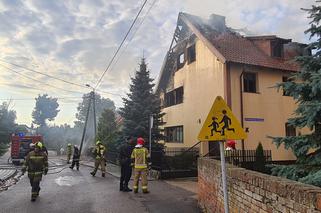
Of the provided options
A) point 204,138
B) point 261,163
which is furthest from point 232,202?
point 261,163

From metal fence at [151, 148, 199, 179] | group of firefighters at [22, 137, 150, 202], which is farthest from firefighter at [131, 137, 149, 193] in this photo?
metal fence at [151, 148, 199, 179]

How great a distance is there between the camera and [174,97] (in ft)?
84.9

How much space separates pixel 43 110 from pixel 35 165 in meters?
90.6

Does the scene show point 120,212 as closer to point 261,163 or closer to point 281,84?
Result: point 281,84

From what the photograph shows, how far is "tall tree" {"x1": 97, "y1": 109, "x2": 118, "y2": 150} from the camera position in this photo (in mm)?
26781

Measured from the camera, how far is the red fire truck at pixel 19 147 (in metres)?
28.4

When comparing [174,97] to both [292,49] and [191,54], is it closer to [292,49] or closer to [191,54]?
[191,54]

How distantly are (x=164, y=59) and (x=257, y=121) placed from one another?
414 inches

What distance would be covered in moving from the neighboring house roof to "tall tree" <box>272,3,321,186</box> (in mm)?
9709

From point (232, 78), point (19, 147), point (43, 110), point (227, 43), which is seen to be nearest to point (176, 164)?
point (232, 78)

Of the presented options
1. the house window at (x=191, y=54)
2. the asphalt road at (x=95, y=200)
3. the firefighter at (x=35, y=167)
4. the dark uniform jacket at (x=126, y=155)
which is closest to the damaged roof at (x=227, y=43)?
the house window at (x=191, y=54)

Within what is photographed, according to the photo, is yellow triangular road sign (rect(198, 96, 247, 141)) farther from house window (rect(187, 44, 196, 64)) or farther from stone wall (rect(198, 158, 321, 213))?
house window (rect(187, 44, 196, 64))

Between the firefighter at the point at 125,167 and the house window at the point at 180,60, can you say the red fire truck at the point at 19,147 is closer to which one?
the house window at the point at 180,60

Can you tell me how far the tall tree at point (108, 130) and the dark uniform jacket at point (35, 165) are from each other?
1320 centimetres
